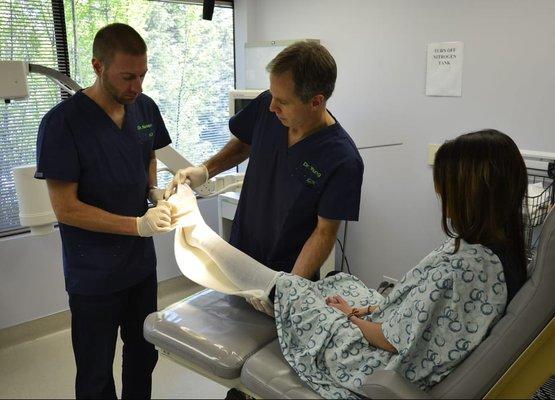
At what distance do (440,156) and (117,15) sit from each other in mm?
2204

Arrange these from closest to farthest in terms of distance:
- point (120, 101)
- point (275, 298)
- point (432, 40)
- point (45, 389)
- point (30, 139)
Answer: point (275, 298), point (120, 101), point (45, 389), point (432, 40), point (30, 139)

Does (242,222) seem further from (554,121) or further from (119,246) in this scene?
(554,121)

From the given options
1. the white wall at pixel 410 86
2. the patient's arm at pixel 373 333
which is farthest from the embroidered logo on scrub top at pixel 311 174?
the white wall at pixel 410 86

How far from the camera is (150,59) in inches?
114

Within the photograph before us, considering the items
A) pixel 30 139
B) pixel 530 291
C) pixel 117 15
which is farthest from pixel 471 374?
pixel 117 15

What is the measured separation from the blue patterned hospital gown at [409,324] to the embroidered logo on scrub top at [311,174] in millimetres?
309

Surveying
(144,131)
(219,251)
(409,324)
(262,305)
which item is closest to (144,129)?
(144,131)

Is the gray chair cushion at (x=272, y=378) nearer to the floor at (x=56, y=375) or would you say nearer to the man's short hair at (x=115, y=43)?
the floor at (x=56, y=375)

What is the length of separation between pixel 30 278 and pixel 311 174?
70.4 inches

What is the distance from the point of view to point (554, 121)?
6.66ft

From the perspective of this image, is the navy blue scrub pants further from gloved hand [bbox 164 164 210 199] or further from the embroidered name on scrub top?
the embroidered name on scrub top

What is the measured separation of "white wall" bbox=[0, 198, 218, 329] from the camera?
2.45 meters

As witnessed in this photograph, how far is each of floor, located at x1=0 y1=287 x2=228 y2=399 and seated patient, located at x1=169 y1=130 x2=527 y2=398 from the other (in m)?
0.41

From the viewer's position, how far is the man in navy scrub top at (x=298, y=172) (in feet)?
4.60
